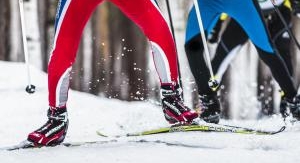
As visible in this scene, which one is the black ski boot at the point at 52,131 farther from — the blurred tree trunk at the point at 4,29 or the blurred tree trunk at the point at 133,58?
the blurred tree trunk at the point at 133,58

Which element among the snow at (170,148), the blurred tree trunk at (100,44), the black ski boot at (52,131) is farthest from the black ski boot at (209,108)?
the blurred tree trunk at (100,44)

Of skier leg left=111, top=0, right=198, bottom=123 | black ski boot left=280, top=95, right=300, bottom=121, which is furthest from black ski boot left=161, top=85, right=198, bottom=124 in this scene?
black ski boot left=280, top=95, right=300, bottom=121

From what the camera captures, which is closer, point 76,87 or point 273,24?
point 273,24

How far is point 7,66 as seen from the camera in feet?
32.4

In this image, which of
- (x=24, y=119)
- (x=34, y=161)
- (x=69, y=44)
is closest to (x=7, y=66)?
(x=24, y=119)

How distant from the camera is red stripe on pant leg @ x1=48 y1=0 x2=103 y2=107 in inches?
165

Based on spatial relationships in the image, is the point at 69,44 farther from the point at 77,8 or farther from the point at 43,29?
the point at 43,29

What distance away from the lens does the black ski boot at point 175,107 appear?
438 cm

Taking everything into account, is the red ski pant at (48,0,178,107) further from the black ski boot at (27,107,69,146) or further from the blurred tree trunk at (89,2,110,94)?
the blurred tree trunk at (89,2,110,94)

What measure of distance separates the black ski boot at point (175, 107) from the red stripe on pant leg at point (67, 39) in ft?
2.50

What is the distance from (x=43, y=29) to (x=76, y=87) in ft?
14.9

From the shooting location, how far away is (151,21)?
169 inches

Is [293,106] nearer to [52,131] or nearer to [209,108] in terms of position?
[209,108]

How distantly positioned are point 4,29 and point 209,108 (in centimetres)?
1145
